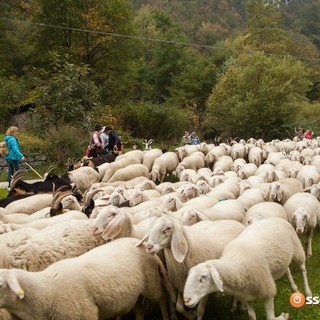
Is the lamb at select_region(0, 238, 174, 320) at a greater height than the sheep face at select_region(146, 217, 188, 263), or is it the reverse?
the sheep face at select_region(146, 217, 188, 263)

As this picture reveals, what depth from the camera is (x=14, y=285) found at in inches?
140

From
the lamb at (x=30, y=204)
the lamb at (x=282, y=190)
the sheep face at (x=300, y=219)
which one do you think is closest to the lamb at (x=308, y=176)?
the lamb at (x=282, y=190)

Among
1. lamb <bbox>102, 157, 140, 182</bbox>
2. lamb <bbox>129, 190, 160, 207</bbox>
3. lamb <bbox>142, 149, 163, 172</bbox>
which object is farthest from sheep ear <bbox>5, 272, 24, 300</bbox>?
lamb <bbox>142, 149, 163, 172</bbox>

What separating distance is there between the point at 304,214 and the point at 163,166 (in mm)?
6873

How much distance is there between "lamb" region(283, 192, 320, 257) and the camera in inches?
263

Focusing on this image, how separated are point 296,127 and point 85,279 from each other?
24922 mm

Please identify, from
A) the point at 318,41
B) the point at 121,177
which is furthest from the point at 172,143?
the point at 318,41

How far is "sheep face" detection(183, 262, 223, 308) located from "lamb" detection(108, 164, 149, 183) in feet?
25.2

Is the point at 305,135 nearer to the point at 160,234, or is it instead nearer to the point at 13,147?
the point at 13,147

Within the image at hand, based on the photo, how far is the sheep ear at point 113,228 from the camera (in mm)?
5121

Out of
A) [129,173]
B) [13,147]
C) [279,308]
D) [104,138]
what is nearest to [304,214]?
[279,308]

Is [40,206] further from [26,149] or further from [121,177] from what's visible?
[26,149]

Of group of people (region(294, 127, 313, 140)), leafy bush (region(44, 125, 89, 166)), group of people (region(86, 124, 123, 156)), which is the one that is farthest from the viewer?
group of people (region(294, 127, 313, 140))

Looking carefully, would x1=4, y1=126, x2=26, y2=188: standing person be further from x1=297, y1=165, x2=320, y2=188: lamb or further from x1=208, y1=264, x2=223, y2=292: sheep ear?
x1=208, y1=264, x2=223, y2=292: sheep ear
